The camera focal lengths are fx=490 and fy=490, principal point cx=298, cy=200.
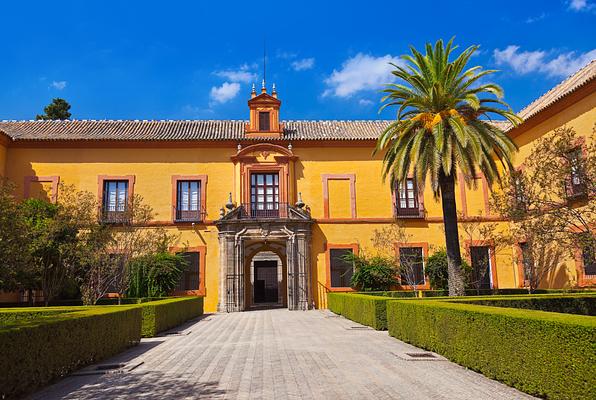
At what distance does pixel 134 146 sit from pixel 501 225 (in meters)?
19.2

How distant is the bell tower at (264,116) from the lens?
83.8ft

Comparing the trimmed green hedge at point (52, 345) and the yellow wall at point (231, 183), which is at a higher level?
the yellow wall at point (231, 183)

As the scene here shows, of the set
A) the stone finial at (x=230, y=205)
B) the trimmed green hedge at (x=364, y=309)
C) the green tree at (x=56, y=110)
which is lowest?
the trimmed green hedge at (x=364, y=309)

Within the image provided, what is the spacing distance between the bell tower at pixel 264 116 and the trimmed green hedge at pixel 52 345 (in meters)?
15.8

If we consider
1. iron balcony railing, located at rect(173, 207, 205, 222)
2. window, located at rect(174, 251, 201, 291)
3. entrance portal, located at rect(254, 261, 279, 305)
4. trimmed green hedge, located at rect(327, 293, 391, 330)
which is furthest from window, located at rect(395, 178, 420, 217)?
entrance portal, located at rect(254, 261, 279, 305)

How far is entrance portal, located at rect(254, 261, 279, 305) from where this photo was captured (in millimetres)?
35000

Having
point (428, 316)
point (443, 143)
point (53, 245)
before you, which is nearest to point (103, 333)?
point (428, 316)

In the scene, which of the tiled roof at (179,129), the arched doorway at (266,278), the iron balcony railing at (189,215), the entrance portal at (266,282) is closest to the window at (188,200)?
the iron balcony railing at (189,215)

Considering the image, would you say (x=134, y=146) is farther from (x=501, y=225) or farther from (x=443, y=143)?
(x=501, y=225)

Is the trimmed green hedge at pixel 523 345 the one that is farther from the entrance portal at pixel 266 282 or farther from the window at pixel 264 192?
the entrance portal at pixel 266 282

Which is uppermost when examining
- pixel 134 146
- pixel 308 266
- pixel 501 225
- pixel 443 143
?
pixel 134 146

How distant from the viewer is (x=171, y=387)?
23.2 ft

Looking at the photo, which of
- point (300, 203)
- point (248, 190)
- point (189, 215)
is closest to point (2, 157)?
point (189, 215)

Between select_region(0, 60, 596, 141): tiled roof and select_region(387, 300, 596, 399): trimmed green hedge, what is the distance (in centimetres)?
1736
